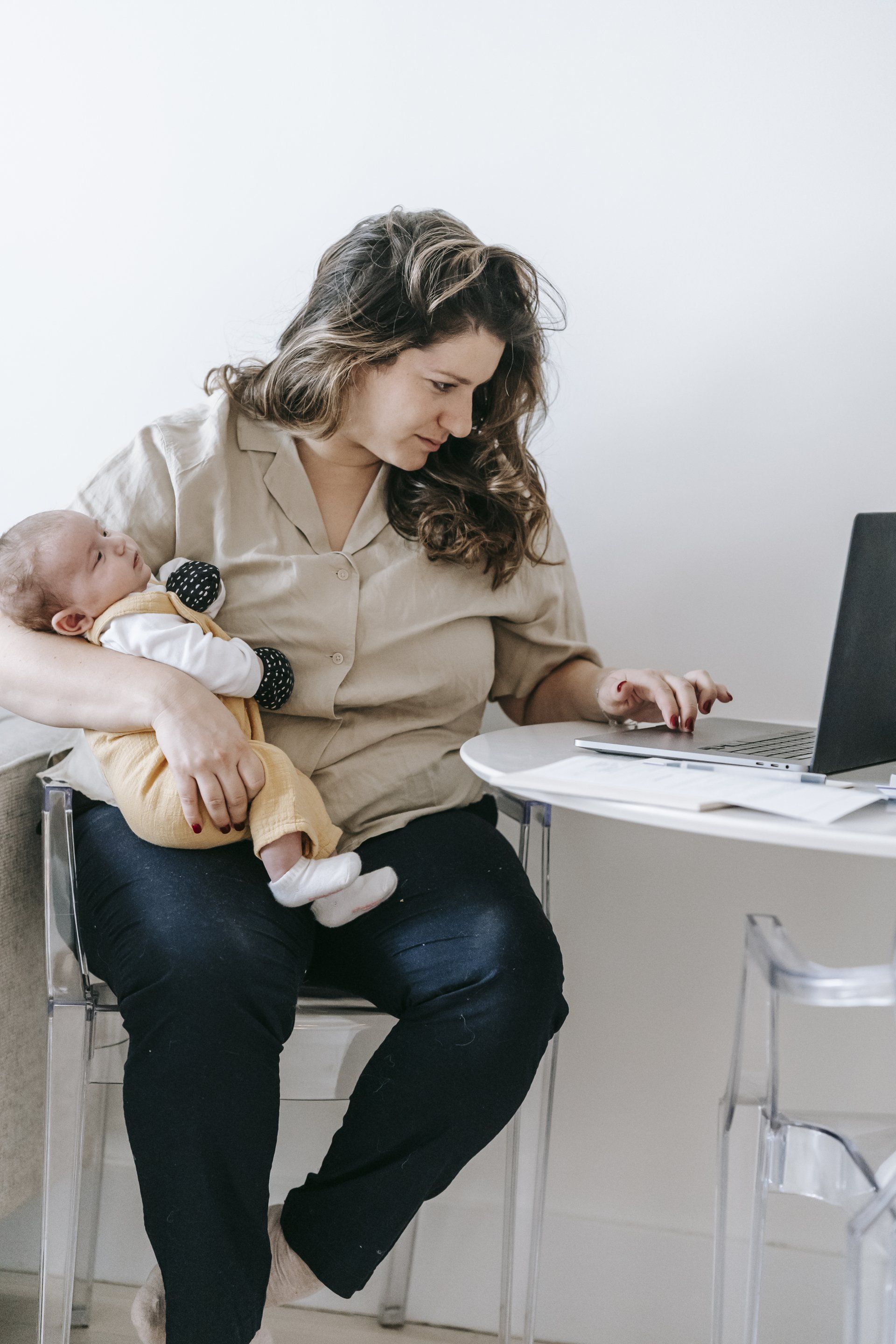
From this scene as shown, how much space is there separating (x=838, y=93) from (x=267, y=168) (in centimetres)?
78

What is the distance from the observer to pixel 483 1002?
41.4 inches

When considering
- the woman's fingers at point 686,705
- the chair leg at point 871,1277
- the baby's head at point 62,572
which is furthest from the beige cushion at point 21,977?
the chair leg at point 871,1277

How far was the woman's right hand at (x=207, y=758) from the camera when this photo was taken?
1.05 m

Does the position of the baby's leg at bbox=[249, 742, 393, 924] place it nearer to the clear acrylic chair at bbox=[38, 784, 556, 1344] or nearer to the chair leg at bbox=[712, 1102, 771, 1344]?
the clear acrylic chair at bbox=[38, 784, 556, 1344]

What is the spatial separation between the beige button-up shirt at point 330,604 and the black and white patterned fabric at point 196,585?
59 millimetres

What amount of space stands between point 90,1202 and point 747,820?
47.0 inches

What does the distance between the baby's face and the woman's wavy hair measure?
11.4 inches

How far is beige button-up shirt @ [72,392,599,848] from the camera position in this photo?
1.27 m

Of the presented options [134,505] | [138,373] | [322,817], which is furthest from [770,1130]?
[138,373]

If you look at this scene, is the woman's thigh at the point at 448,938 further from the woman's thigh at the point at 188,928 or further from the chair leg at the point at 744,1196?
the chair leg at the point at 744,1196

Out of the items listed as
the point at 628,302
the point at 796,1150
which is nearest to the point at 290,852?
the point at 796,1150

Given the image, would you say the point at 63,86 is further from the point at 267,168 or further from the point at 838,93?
the point at 838,93

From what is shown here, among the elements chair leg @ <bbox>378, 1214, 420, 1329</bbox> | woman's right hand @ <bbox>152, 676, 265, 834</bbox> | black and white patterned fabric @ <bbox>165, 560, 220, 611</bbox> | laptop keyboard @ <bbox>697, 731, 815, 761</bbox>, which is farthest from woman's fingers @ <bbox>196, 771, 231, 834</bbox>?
chair leg @ <bbox>378, 1214, 420, 1329</bbox>

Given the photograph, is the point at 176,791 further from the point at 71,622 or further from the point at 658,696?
the point at 658,696
